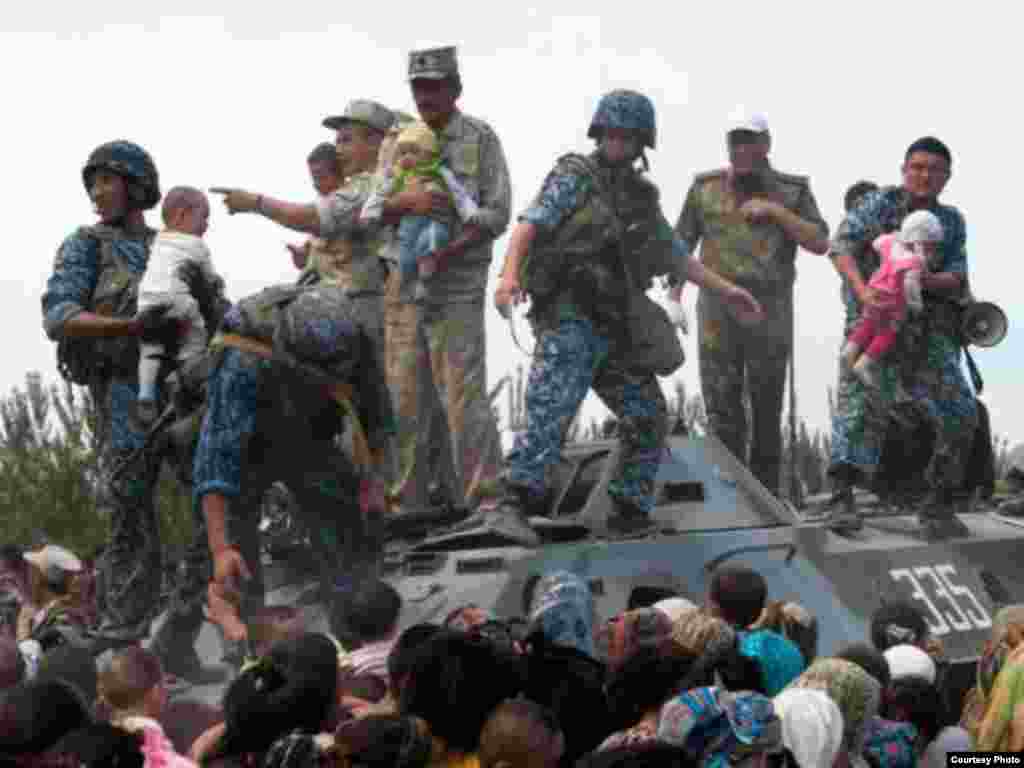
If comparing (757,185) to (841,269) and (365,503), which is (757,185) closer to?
(841,269)

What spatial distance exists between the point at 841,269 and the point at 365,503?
3.33m

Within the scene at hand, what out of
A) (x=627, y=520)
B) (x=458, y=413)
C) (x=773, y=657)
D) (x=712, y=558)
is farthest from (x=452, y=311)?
(x=773, y=657)

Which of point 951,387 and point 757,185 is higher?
point 757,185

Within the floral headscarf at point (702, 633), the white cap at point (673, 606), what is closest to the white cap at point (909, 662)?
the white cap at point (673, 606)

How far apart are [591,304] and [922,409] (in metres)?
2.17

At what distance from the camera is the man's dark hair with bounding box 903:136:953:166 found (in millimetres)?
14531

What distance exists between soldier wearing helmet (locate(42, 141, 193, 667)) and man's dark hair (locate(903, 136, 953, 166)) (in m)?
4.02

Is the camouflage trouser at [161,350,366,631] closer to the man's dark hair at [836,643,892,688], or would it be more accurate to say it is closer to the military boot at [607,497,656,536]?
the military boot at [607,497,656,536]

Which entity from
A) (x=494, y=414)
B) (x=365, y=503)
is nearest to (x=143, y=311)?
(x=365, y=503)

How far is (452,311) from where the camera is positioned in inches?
556

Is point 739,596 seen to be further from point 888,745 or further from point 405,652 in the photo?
point 405,652

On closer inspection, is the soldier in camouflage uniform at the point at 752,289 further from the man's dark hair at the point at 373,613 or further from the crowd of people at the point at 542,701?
the man's dark hair at the point at 373,613

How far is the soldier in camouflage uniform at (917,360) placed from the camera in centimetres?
1416

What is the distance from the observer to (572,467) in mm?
13508
